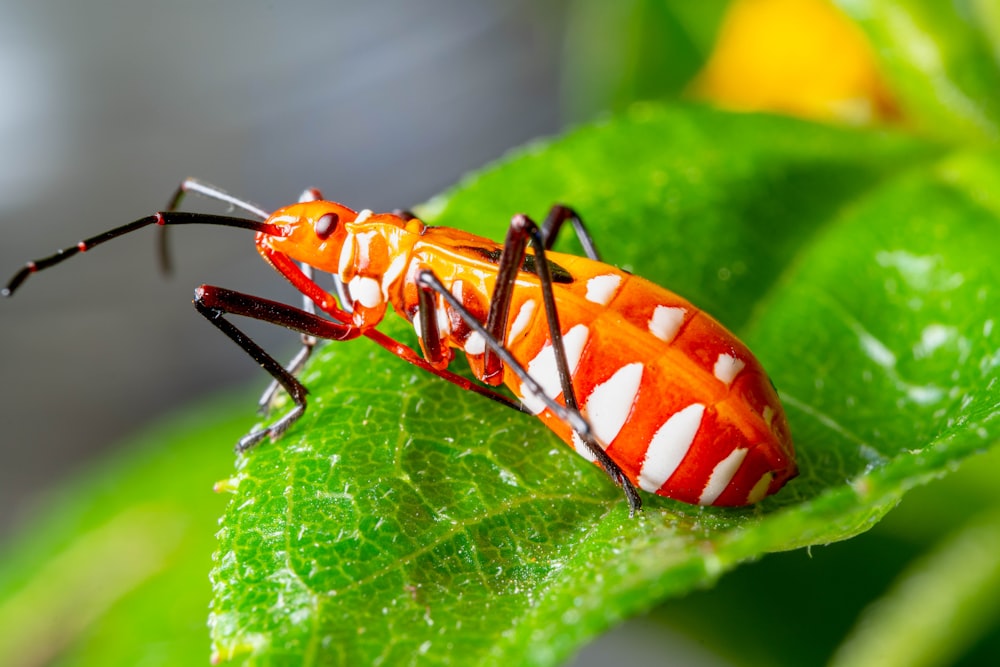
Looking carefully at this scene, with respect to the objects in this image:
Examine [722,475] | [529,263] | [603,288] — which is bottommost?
[722,475]

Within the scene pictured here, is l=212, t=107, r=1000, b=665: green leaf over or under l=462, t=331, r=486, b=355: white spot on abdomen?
under

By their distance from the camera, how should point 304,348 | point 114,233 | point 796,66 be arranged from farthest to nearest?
point 796,66, point 304,348, point 114,233

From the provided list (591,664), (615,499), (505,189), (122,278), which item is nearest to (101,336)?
(122,278)

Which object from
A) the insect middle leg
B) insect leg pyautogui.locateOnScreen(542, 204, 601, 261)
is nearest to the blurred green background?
insect leg pyautogui.locateOnScreen(542, 204, 601, 261)

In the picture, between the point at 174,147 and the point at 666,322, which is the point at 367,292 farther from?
the point at 174,147

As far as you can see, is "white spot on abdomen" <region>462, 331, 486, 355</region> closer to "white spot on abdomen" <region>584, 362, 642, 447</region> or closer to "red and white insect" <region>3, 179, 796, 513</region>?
"red and white insect" <region>3, 179, 796, 513</region>

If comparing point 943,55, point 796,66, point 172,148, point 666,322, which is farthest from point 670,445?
point 172,148
